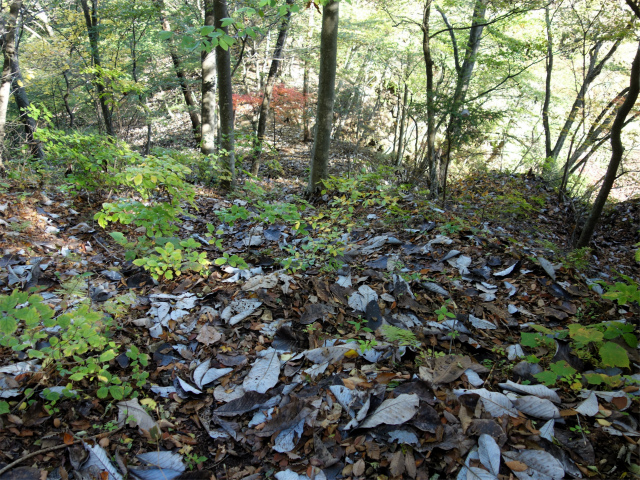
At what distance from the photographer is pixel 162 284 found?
10.8ft

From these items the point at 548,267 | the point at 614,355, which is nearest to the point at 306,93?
the point at 548,267

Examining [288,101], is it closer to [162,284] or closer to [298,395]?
[162,284]

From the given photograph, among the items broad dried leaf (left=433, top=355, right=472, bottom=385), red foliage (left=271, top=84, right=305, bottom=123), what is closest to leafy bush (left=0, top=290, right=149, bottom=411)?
broad dried leaf (left=433, top=355, right=472, bottom=385)

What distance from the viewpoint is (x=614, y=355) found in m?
1.92

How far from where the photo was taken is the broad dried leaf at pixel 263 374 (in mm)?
2240

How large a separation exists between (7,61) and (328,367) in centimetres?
863

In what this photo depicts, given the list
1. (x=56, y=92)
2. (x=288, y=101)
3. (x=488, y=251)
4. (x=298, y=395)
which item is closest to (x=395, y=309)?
(x=298, y=395)

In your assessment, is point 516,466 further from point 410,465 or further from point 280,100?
point 280,100

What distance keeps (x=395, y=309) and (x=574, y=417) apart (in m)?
1.36

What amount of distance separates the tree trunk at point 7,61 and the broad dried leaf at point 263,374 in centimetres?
659

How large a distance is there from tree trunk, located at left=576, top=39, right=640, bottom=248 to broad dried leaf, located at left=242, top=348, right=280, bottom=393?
4.27 metres

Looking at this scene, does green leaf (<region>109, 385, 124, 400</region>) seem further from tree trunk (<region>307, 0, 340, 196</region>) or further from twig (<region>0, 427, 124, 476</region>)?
tree trunk (<region>307, 0, 340, 196</region>)

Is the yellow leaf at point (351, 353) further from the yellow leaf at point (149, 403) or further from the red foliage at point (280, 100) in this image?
the red foliage at point (280, 100)

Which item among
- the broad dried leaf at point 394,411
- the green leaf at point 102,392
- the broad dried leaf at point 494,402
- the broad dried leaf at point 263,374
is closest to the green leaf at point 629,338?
the broad dried leaf at point 494,402
